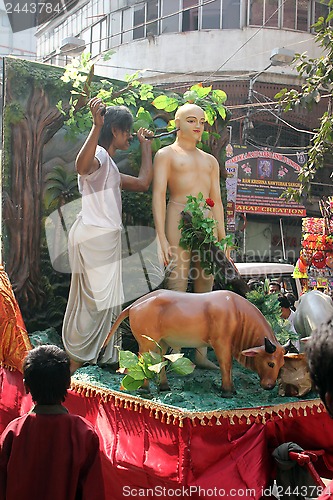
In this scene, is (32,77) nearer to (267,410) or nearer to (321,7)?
(267,410)

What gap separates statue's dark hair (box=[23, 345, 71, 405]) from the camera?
7.24 feet

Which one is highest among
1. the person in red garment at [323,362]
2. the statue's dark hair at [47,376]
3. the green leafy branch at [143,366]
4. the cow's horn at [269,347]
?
the person in red garment at [323,362]

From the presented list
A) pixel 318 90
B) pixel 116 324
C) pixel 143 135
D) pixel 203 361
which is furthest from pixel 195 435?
pixel 318 90

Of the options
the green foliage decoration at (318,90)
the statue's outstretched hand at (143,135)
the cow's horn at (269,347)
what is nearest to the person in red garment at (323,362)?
the cow's horn at (269,347)

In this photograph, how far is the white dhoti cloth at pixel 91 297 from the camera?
4.07 meters

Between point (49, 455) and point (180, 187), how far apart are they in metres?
2.62

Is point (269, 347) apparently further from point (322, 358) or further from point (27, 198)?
point (27, 198)

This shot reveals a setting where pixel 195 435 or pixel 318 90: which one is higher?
pixel 318 90

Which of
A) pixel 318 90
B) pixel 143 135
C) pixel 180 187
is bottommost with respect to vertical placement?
pixel 180 187

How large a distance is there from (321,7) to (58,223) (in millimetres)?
11958

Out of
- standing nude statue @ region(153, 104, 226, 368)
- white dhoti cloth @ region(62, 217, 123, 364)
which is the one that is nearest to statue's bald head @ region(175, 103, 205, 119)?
standing nude statue @ region(153, 104, 226, 368)

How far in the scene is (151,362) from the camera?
10.7ft

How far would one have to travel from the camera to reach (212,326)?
3.37m

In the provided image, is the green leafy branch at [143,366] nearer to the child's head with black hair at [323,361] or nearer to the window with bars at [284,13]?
the child's head with black hair at [323,361]
